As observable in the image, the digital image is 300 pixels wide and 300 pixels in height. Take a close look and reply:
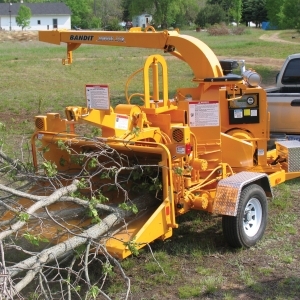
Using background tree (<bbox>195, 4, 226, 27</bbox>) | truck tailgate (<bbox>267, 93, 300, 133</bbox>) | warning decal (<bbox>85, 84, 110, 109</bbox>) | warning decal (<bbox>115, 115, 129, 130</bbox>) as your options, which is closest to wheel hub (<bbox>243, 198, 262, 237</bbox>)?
warning decal (<bbox>115, 115, 129, 130</bbox>)

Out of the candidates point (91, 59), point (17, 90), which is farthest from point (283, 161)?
point (91, 59)

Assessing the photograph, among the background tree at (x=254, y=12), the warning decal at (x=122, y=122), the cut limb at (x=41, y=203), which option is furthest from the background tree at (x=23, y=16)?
the cut limb at (x=41, y=203)

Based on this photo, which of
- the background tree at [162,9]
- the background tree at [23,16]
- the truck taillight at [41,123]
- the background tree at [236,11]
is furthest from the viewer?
the background tree at [23,16]

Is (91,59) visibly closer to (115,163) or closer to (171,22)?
(115,163)

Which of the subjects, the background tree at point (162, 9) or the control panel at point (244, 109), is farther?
the background tree at point (162, 9)

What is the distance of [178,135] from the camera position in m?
6.03

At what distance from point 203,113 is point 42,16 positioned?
10607 centimetres

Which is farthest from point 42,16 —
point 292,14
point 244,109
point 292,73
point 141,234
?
point 141,234

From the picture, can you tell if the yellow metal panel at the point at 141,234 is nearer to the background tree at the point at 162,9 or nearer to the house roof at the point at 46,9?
the background tree at the point at 162,9

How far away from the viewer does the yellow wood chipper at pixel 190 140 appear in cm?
609

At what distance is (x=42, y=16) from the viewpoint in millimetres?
108250

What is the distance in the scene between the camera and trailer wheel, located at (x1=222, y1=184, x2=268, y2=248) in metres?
6.37

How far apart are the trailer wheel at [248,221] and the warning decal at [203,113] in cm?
83

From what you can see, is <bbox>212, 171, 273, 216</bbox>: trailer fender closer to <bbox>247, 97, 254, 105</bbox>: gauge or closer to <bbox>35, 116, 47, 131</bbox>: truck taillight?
<bbox>247, 97, 254, 105</bbox>: gauge
